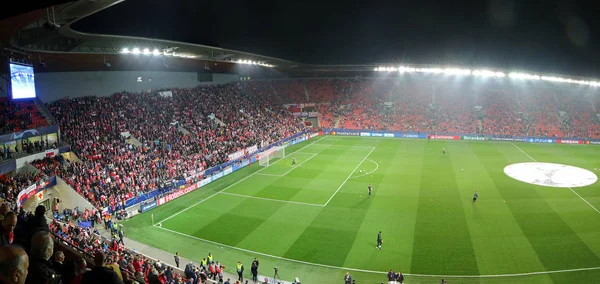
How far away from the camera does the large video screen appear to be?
22.3 meters

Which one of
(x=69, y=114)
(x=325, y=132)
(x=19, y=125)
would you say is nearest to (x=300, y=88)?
(x=325, y=132)

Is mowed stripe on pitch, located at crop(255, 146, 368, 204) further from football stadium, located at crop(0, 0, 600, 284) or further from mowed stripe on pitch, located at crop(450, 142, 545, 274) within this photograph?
mowed stripe on pitch, located at crop(450, 142, 545, 274)

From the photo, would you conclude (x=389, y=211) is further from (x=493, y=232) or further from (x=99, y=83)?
(x=99, y=83)

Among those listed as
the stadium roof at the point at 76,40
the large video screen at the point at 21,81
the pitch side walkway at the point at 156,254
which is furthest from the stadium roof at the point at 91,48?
the pitch side walkway at the point at 156,254

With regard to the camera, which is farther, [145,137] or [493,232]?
[145,137]

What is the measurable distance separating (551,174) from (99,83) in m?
46.1

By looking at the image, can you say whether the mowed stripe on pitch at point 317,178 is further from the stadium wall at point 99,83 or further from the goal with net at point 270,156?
the stadium wall at point 99,83

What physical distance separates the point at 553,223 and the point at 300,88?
56.4m

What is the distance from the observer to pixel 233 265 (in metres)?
20.0

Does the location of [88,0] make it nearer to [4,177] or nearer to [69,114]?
[4,177]

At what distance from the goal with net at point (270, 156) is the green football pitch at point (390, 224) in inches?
73.9

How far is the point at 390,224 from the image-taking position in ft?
80.1

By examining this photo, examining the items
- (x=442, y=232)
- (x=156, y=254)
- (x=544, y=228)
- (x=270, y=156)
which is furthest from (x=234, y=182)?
(x=544, y=228)

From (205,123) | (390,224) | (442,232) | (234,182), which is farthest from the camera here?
(205,123)
